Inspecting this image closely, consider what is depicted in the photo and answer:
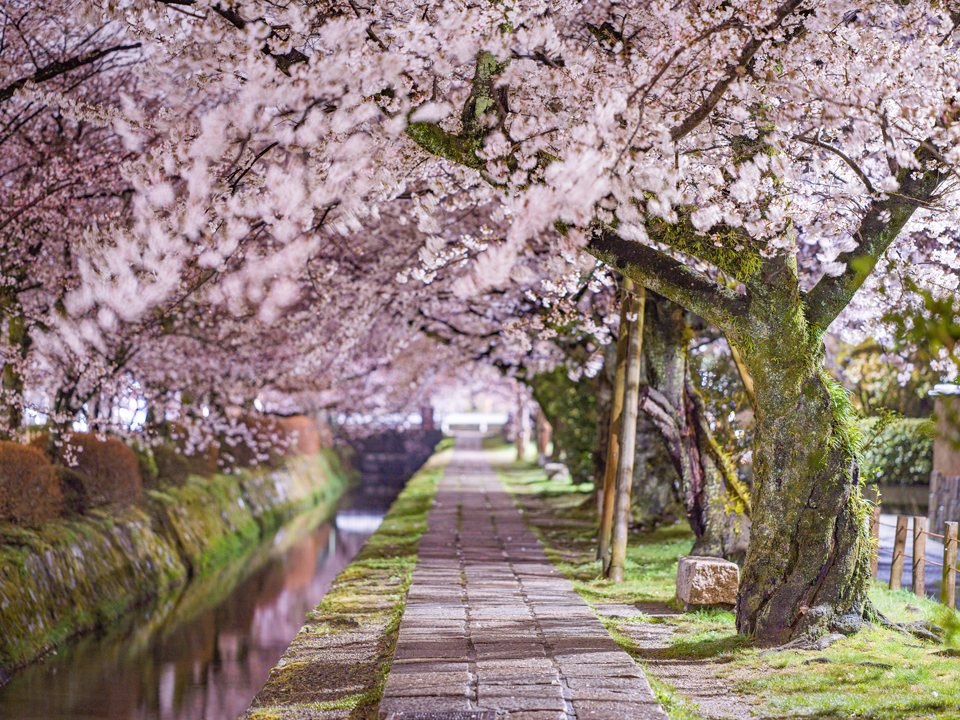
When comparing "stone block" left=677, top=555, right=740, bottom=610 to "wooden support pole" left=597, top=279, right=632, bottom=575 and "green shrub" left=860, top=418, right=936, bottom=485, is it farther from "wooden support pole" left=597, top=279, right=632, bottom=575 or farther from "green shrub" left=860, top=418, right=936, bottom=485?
"green shrub" left=860, top=418, right=936, bottom=485

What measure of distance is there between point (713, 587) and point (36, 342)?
26.9ft

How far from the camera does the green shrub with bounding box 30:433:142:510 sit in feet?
34.6

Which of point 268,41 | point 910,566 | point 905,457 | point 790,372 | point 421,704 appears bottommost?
point 910,566

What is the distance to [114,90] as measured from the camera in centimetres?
1040

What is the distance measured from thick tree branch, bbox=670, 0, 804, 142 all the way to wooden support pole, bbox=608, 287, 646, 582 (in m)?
3.23

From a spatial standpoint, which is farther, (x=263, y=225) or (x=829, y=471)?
(x=263, y=225)

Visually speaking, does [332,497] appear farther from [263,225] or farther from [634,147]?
[634,147]

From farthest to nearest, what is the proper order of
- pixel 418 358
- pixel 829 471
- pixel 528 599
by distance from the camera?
1. pixel 418 358
2. pixel 528 599
3. pixel 829 471

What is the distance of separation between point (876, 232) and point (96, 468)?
382 inches

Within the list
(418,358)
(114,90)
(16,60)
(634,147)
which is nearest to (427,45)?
(634,147)

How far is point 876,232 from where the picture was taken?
18.4ft

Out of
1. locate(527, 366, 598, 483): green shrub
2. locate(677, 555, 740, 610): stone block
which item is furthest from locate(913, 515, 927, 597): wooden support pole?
locate(527, 366, 598, 483): green shrub

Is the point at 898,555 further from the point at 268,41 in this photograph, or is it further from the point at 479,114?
the point at 268,41

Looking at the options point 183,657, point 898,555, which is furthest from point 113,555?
point 898,555
